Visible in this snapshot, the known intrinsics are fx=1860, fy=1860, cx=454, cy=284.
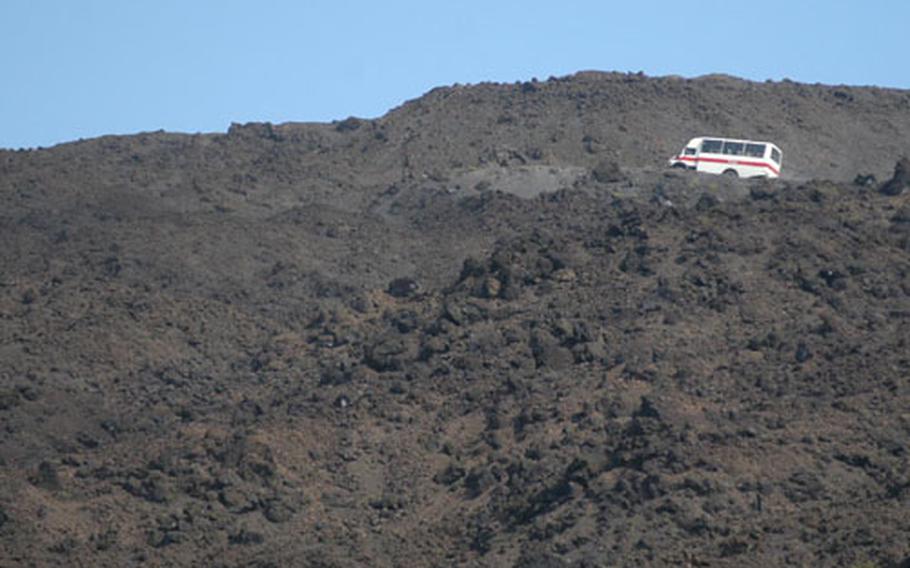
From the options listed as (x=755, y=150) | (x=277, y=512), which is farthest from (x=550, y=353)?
(x=755, y=150)

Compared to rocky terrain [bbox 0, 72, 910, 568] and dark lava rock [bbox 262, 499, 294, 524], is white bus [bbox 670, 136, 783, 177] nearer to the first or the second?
rocky terrain [bbox 0, 72, 910, 568]

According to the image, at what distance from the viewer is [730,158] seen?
69.2 metres

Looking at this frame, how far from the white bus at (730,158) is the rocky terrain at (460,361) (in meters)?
1.67

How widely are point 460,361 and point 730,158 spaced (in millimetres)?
26614

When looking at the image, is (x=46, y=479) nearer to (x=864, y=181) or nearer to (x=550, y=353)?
(x=550, y=353)

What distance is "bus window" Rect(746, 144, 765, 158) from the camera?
6894 centimetres

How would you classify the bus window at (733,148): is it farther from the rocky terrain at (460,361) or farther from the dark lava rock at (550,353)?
the dark lava rock at (550,353)

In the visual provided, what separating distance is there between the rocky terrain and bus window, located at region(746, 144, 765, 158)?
142 inches


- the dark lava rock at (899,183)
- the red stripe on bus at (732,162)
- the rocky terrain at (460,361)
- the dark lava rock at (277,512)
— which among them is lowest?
the dark lava rock at (277,512)

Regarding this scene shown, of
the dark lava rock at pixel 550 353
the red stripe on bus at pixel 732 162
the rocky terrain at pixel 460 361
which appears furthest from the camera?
the red stripe on bus at pixel 732 162

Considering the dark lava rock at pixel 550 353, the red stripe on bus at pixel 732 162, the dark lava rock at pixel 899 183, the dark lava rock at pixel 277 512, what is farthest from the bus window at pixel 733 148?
the dark lava rock at pixel 277 512

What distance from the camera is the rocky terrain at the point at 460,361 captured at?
118 ft

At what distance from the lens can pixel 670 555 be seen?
109 ft

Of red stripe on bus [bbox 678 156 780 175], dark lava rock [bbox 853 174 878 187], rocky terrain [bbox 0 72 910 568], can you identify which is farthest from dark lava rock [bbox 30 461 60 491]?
red stripe on bus [bbox 678 156 780 175]
